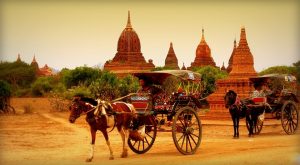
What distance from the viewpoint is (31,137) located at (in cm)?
1344

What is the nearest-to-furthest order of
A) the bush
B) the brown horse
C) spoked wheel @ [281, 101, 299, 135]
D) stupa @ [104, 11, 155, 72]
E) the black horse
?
1. the brown horse
2. the black horse
3. spoked wheel @ [281, 101, 299, 135]
4. the bush
5. stupa @ [104, 11, 155, 72]

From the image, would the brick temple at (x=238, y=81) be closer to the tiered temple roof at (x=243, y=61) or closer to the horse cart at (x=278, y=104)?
the tiered temple roof at (x=243, y=61)

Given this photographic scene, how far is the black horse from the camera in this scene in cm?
1277


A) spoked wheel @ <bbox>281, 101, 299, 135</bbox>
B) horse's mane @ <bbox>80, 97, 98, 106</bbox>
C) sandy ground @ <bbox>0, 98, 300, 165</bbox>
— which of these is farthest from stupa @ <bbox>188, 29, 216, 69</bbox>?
horse's mane @ <bbox>80, 97, 98, 106</bbox>

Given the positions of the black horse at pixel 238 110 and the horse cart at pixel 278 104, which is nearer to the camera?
the black horse at pixel 238 110

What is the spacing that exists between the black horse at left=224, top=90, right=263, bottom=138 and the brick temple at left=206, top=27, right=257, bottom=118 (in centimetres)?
678

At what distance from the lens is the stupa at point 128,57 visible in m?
46.4

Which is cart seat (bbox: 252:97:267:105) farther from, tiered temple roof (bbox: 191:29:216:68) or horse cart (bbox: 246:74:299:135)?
tiered temple roof (bbox: 191:29:216:68)

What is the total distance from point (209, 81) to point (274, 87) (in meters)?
17.9

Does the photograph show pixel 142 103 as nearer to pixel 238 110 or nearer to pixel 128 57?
pixel 238 110

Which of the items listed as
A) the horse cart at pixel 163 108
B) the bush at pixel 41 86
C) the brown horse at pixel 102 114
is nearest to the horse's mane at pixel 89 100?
the brown horse at pixel 102 114

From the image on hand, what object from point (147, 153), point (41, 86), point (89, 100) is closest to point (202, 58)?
point (41, 86)

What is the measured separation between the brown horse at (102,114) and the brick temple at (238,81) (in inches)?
457

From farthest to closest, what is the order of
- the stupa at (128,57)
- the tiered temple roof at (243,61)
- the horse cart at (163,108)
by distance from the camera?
the stupa at (128,57), the tiered temple roof at (243,61), the horse cart at (163,108)
